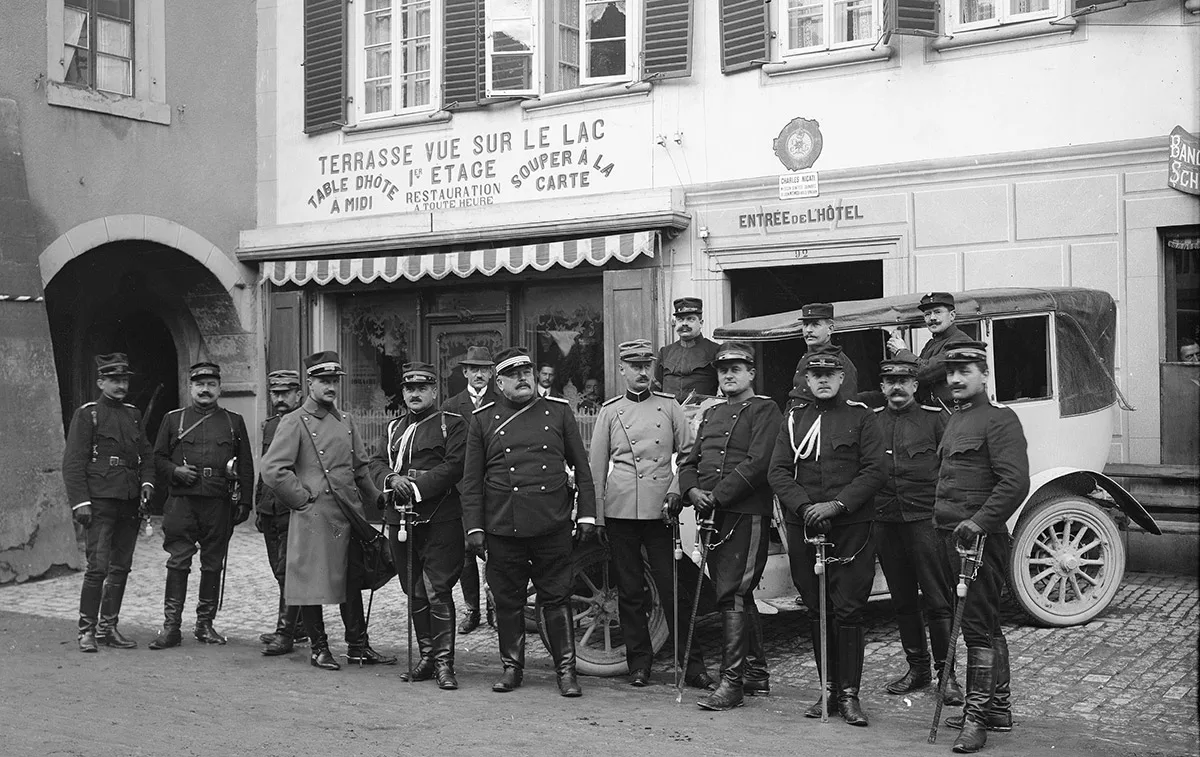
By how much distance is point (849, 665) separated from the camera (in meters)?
6.62

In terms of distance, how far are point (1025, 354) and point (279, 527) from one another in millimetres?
5096

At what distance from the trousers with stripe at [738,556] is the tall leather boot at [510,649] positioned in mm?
1177

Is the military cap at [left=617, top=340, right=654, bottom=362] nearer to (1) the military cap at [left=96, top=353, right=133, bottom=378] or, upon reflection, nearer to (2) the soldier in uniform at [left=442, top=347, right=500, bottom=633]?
(2) the soldier in uniform at [left=442, top=347, right=500, bottom=633]

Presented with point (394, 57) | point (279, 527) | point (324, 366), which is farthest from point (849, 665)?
point (394, 57)

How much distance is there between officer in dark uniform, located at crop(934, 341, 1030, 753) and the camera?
20.2ft

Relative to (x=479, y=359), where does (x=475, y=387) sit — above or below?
below

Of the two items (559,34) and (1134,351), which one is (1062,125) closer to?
(1134,351)

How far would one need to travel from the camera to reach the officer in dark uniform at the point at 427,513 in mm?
7711

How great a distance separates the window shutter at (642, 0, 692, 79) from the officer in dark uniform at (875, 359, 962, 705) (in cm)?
623

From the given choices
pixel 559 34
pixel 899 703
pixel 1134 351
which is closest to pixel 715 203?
pixel 559 34

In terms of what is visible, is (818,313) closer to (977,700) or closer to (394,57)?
(977,700)

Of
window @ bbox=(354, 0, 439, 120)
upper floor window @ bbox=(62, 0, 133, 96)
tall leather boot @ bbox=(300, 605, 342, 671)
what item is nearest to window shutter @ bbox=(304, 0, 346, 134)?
window @ bbox=(354, 0, 439, 120)

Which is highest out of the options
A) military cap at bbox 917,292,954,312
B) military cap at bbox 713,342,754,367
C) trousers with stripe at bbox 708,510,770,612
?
military cap at bbox 917,292,954,312

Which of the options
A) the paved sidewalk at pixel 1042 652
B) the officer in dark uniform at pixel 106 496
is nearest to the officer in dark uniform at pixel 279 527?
the paved sidewalk at pixel 1042 652
